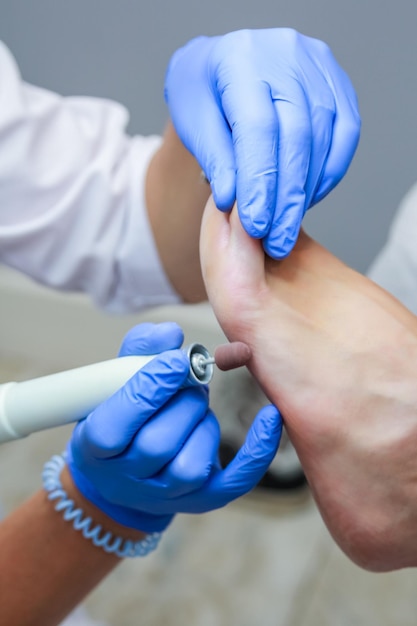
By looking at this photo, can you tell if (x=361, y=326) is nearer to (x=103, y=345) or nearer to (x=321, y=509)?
(x=321, y=509)

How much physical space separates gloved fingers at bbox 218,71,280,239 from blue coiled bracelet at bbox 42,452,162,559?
1.22ft

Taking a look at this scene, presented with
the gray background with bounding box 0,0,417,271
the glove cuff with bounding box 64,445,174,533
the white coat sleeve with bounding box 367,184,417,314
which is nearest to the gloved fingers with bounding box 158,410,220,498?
the glove cuff with bounding box 64,445,174,533

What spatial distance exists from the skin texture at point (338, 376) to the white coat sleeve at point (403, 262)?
11.9 inches

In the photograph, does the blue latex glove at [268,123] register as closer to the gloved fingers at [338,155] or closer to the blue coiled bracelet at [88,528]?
the gloved fingers at [338,155]

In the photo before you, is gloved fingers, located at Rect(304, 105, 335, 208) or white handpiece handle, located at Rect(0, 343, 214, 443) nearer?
white handpiece handle, located at Rect(0, 343, 214, 443)

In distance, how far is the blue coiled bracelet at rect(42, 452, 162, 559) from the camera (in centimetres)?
80

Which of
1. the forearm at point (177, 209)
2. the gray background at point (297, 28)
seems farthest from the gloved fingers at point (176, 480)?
the gray background at point (297, 28)

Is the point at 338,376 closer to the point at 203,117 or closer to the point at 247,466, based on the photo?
the point at 247,466

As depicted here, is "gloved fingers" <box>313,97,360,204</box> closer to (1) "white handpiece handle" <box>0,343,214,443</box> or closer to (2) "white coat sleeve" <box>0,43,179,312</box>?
(1) "white handpiece handle" <box>0,343,214,443</box>

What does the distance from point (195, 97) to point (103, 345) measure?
1.23 meters

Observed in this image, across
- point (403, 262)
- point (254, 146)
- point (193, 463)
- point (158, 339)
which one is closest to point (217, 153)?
point (254, 146)

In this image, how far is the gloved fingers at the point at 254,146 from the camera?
689 millimetres

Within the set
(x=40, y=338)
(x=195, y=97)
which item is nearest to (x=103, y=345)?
(x=40, y=338)

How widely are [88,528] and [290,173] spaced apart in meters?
0.46
